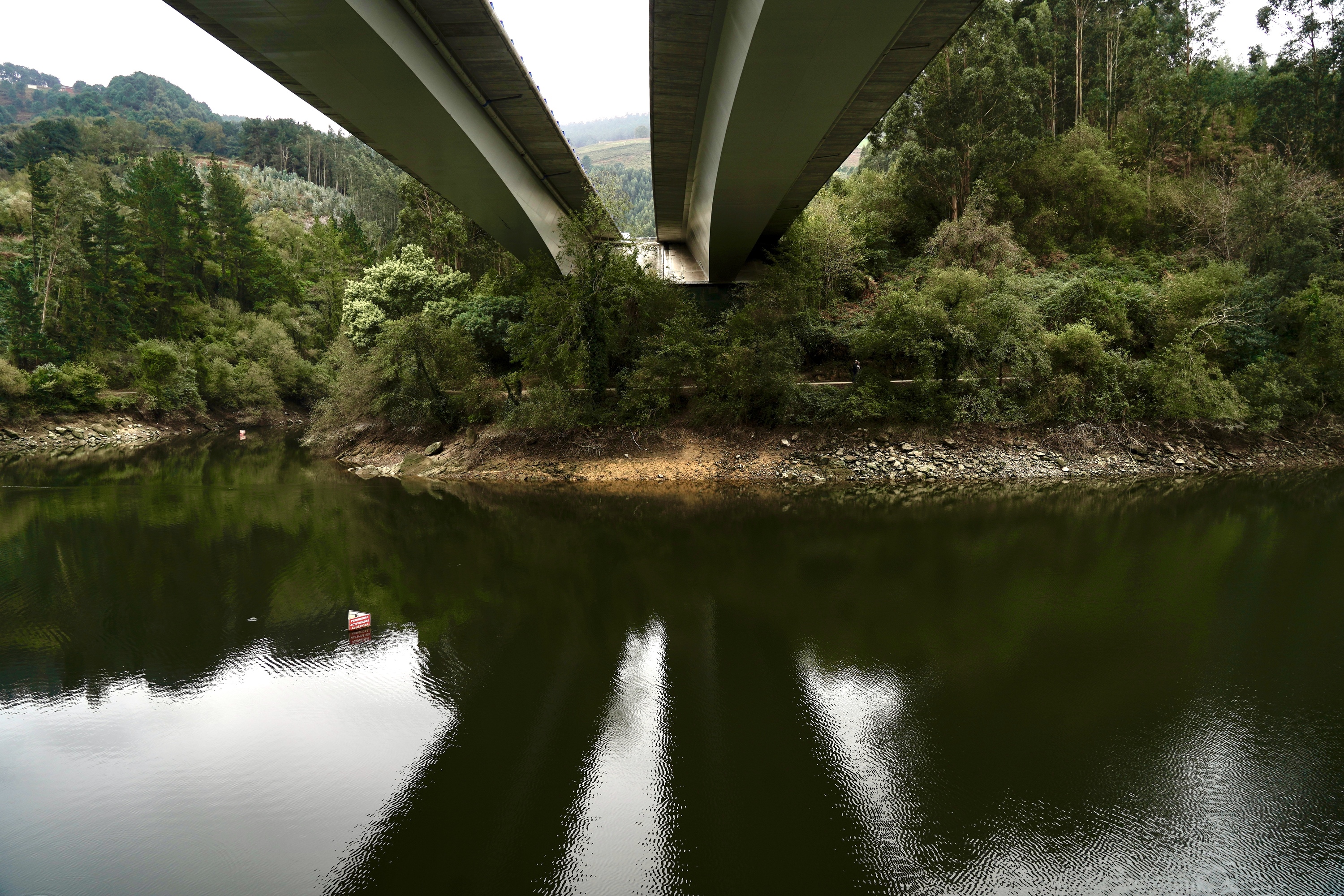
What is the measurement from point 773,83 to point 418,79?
547 centimetres

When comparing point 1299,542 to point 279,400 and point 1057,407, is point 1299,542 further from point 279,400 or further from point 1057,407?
point 279,400

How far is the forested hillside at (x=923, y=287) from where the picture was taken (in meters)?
21.3

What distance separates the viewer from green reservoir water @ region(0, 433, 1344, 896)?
4.86 m

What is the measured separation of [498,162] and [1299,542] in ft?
62.6

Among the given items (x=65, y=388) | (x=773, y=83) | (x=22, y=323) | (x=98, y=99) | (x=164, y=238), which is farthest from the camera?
(x=98, y=99)

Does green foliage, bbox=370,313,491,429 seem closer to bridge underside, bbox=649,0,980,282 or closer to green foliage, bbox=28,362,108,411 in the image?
bridge underside, bbox=649,0,980,282

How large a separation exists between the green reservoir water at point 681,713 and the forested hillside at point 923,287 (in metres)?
8.38

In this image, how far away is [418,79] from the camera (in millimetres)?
9812

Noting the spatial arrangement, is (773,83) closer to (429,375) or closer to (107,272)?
(429,375)

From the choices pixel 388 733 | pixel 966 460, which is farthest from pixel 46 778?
pixel 966 460

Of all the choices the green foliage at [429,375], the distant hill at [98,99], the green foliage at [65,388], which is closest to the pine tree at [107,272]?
the green foliage at [65,388]

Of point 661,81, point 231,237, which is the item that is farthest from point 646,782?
point 231,237

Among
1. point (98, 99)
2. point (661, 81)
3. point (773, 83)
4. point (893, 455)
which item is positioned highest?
point (98, 99)

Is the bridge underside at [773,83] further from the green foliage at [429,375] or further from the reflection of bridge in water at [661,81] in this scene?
the green foliage at [429,375]
